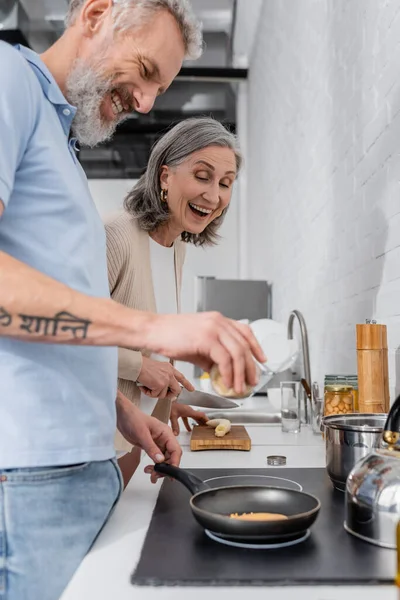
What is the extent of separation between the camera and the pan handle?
3.29 ft

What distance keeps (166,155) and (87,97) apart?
2.95 ft

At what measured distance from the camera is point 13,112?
0.87 meters

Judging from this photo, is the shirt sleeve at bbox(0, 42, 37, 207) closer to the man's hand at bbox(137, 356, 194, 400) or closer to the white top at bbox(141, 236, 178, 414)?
the man's hand at bbox(137, 356, 194, 400)

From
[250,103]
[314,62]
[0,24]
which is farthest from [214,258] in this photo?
[314,62]

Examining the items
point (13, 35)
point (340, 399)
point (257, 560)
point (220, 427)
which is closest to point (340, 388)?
point (340, 399)

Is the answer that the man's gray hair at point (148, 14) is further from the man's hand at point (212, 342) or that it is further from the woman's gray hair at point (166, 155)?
the woman's gray hair at point (166, 155)

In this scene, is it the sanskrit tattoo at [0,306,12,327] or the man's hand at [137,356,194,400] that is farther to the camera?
the man's hand at [137,356,194,400]

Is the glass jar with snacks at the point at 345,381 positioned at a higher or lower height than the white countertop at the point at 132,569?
higher

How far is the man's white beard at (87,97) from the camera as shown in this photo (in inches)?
43.8

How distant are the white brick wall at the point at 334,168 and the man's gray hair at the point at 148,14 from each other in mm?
590

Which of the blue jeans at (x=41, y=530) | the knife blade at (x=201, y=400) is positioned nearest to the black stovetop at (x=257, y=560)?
the blue jeans at (x=41, y=530)

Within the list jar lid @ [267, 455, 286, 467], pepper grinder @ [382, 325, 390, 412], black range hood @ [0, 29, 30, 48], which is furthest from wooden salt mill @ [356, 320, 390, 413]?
black range hood @ [0, 29, 30, 48]

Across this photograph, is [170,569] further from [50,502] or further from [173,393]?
[173,393]

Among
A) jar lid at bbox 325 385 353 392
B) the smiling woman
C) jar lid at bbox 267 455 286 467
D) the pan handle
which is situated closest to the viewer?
the pan handle
